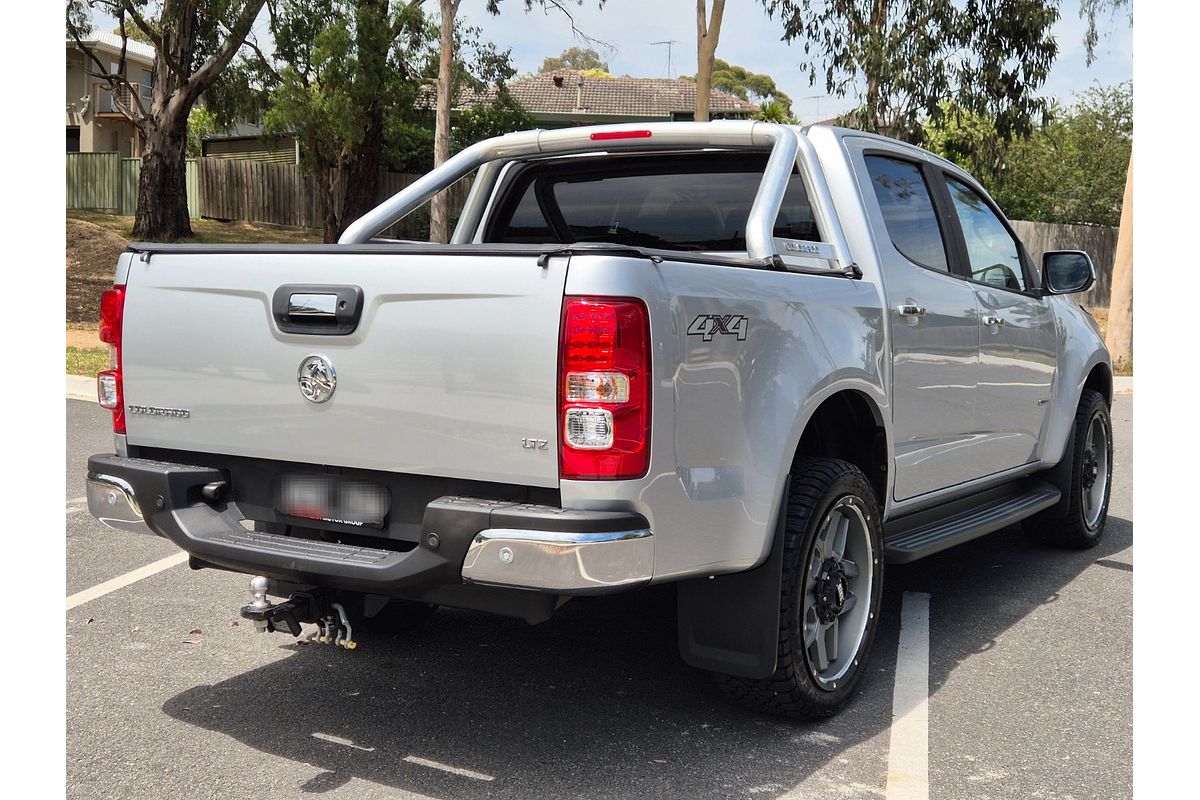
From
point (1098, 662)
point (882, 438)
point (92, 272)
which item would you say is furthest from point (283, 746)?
point (92, 272)

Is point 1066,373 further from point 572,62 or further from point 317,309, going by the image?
point 572,62

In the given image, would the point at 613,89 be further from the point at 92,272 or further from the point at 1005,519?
the point at 1005,519

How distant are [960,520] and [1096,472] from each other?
190 cm

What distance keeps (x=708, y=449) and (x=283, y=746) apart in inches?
65.4

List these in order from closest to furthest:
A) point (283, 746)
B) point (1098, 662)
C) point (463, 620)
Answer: point (283, 746) → point (1098, 662) → point (463, 620)

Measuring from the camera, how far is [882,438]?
4.62 metres

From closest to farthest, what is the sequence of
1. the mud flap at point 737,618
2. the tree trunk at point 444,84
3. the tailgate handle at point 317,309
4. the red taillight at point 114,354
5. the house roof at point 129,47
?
the tailgate handle at point 317,309 → the mud flap at point 737,618 → the red taillight at point 114,354 → the tree trunk at point 444,84 → the house roof at point 129,47

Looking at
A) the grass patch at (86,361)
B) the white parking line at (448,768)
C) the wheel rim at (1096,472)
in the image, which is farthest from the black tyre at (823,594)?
the grass patch at (86,361)

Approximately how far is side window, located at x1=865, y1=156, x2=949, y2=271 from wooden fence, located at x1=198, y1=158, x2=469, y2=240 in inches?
1111

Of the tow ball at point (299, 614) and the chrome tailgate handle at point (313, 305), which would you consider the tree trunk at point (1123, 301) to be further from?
the chrome tailgate handle at point (313, 305)

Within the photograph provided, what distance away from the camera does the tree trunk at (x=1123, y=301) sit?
1825 centimetres

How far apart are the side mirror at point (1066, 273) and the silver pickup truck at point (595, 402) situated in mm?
947

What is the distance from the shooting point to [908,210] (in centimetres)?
516

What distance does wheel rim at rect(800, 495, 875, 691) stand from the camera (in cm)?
414
